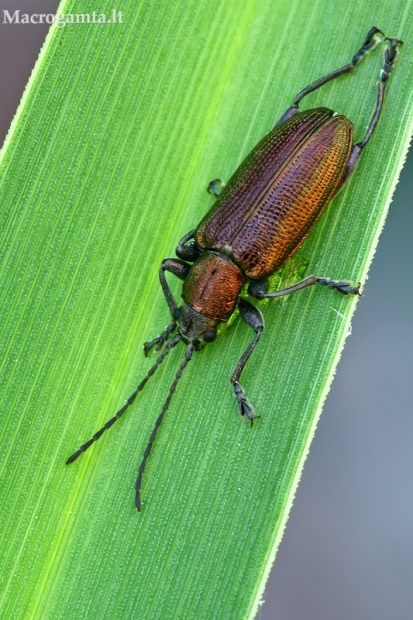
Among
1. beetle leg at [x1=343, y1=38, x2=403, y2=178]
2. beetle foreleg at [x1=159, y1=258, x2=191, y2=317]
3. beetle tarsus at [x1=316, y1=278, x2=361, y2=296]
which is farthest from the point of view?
beetle foreleg at [x1=159, y1=258, x2=191, y2=317]

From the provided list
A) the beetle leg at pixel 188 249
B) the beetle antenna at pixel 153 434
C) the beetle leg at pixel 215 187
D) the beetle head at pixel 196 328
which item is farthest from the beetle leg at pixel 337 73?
the beetle antenna at pixel 153 434

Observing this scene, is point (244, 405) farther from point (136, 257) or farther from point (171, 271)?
point (136, 257)

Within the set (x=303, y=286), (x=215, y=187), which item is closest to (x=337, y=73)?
(x=215, y=187)

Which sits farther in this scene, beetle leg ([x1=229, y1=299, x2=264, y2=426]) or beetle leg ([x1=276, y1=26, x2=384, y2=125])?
beetle leg ([x1=276, y1=26, x2=384, y2=125])

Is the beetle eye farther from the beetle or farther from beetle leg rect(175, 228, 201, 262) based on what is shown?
beetle leg rect(175, 228, 201, 262)

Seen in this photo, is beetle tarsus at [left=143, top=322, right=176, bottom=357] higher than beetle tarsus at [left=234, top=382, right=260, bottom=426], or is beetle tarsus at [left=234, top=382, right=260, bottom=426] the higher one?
beetle tarsus at [left=143, top=322, right=176, bottom=357]

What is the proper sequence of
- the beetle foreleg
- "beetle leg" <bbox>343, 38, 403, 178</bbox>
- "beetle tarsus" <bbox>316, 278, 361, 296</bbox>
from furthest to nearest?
the beetle foreleg
"beetle leg" <bbox>343, 38, 403, 178</bbox>
"beetle tarsus" <bbox>316, 278, 361, 296</bbox>

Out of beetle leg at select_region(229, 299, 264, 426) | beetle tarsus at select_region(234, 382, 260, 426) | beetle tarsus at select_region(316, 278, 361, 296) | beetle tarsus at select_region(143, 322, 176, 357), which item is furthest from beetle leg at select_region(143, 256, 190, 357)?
beetle tarsus at select_region(316, 278, 361, 296)

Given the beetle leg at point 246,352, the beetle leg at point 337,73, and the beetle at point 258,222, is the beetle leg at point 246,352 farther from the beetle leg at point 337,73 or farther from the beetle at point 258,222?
the beetle leg at point 337,73
